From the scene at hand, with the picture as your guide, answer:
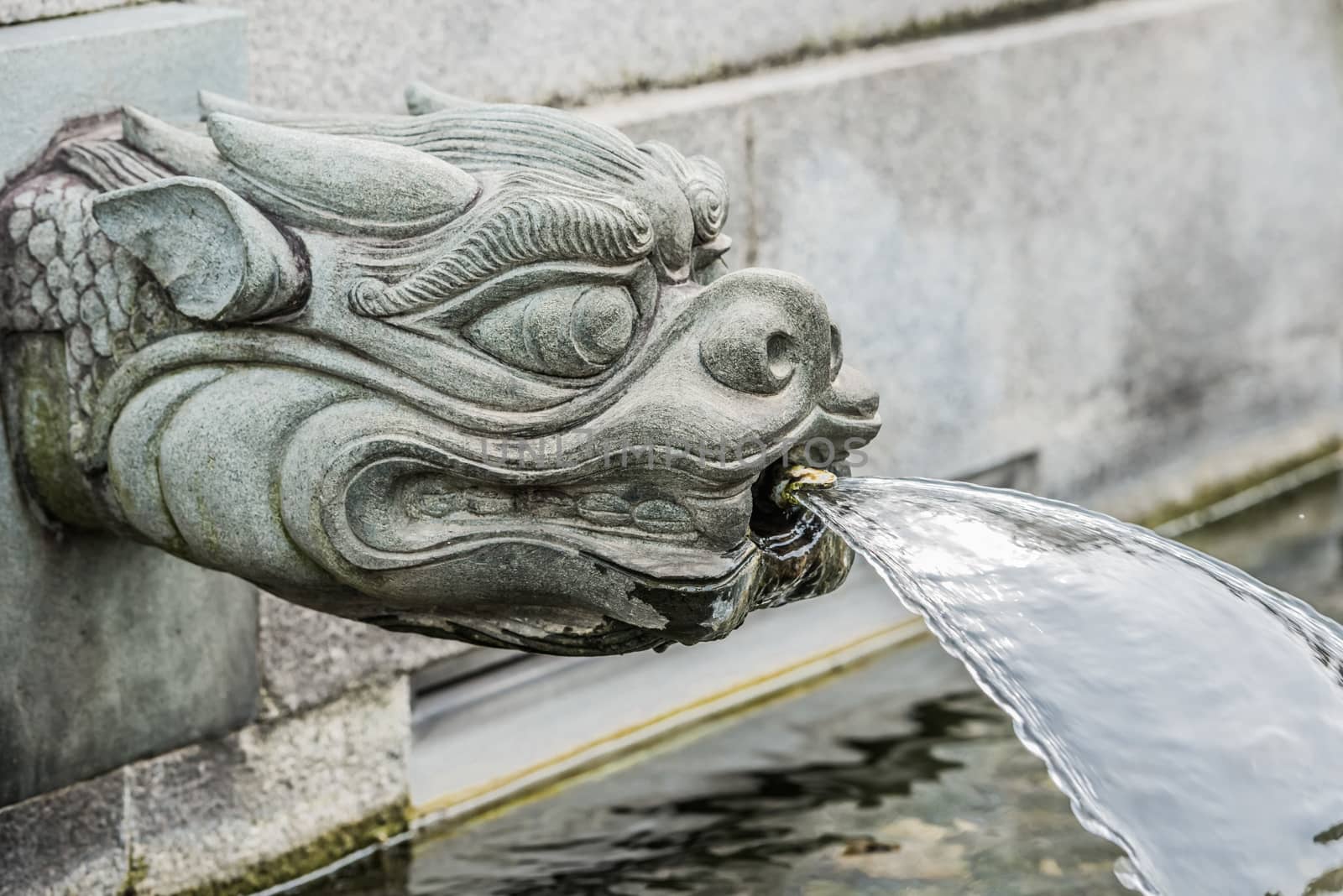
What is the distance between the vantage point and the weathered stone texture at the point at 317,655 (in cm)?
267

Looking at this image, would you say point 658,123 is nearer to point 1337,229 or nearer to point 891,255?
point 891,255

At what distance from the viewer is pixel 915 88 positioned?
3.52 meters

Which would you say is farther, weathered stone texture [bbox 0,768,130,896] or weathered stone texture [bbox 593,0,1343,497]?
weathered stone texture [bbox 593,0,1343,497]

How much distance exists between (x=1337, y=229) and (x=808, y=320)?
10.9 feet

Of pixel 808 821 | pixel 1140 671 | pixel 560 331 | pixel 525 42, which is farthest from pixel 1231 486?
pixel 560 331

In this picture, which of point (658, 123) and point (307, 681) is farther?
point (658, 123)

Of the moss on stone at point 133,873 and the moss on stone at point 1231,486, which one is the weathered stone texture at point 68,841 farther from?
the moss on stone at point 1231,486

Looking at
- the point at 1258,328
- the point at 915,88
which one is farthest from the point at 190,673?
the point at 1258,328

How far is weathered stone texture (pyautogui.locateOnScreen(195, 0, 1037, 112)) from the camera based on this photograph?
258cm

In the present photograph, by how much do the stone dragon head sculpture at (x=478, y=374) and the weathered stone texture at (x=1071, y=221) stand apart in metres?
1.16

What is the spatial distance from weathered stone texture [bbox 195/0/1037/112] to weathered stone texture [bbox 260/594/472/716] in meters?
0.75

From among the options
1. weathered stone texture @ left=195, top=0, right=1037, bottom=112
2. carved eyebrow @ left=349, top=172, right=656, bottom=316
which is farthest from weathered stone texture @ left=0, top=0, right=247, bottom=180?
carved eyebrow @ left=349, top=172, right=656, bottom=316

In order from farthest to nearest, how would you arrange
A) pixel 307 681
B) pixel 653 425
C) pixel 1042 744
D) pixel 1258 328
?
pixel 1258 328
pixel 307 681
pixel 1042 744
pixel 653 425

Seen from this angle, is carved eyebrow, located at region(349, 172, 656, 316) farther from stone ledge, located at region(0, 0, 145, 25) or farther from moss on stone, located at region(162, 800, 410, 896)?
moss on stone, located at region(162, 800, 410, 896)
